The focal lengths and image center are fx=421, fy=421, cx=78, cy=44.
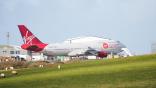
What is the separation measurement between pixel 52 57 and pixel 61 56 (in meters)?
8.72

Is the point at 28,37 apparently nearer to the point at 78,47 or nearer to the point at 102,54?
the point at 78,47

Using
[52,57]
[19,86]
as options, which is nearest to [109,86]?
[19,86]

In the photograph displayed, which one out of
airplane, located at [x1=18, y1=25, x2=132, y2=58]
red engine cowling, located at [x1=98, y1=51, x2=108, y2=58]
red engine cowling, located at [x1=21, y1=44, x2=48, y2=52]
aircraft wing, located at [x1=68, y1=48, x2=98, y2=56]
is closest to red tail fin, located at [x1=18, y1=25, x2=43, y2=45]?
airplane, located at [x1=18, y1=25, x2=132, y2=58]

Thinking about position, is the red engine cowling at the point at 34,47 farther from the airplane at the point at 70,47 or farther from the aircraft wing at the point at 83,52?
the aircraft wing at the point at 83,52

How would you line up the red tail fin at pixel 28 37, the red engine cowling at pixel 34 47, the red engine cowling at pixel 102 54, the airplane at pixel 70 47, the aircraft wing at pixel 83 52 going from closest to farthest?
1. the red engine cowling at pixel 102 54
2. the red engine cowling at pixel 34 47
3. the red tail fin at pixel 28 37
4. the airplane at pixel 70 47
5. the aircraft wing at pixel 83 52

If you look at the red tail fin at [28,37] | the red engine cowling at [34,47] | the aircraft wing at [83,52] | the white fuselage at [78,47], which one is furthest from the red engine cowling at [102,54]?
the red tail fin at [28,37]

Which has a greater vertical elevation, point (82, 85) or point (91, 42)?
point (91, 42)

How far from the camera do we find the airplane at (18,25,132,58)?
150125 millimetres

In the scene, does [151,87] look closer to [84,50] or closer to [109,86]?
[109,86]

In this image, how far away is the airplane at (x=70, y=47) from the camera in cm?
15012

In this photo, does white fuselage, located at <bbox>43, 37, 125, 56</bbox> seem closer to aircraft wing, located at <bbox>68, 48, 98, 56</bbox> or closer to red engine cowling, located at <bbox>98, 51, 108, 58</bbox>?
aircraft wing, located at <bbox>68, 48, 98, 56</bbox>

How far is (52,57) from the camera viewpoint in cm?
17075

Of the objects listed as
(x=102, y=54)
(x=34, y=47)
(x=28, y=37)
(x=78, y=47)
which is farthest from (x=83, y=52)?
(x=28, y=37)

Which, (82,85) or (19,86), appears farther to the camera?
(19,86)
